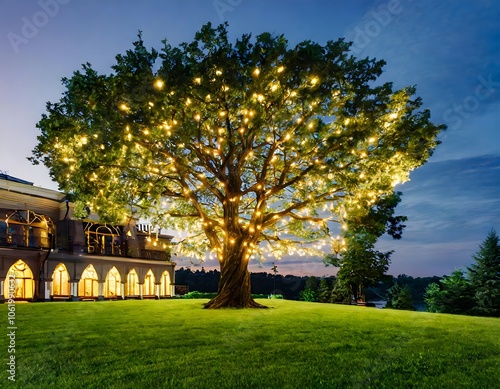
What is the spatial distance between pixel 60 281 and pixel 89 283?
288 centimetres

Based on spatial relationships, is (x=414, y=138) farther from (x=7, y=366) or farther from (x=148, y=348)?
(x=7, y=366)

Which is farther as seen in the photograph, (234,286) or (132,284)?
(132,284)

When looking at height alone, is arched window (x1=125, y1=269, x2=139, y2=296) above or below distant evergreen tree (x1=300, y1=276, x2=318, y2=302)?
above

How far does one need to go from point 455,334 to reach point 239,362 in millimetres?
6597

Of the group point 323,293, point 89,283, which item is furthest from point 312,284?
point 89,283

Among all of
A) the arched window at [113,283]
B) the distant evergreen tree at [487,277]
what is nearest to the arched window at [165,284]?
the arched window at [113,283]

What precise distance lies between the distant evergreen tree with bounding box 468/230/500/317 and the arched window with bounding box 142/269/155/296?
30.5m

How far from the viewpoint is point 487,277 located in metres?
38.8

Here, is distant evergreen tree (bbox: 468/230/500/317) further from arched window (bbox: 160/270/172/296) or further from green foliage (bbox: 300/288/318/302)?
arched window (bbox: 160/270/172/296)

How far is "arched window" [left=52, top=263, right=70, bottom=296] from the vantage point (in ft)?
117

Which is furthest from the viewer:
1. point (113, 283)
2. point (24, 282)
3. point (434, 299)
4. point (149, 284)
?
point (149, 284)

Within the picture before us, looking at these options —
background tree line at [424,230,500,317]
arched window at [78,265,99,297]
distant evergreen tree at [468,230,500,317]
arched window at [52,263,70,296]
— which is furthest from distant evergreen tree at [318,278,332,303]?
arched window at [52,263,70,296]

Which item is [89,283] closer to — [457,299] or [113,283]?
[113,283]

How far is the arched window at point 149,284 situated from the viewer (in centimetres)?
4388
